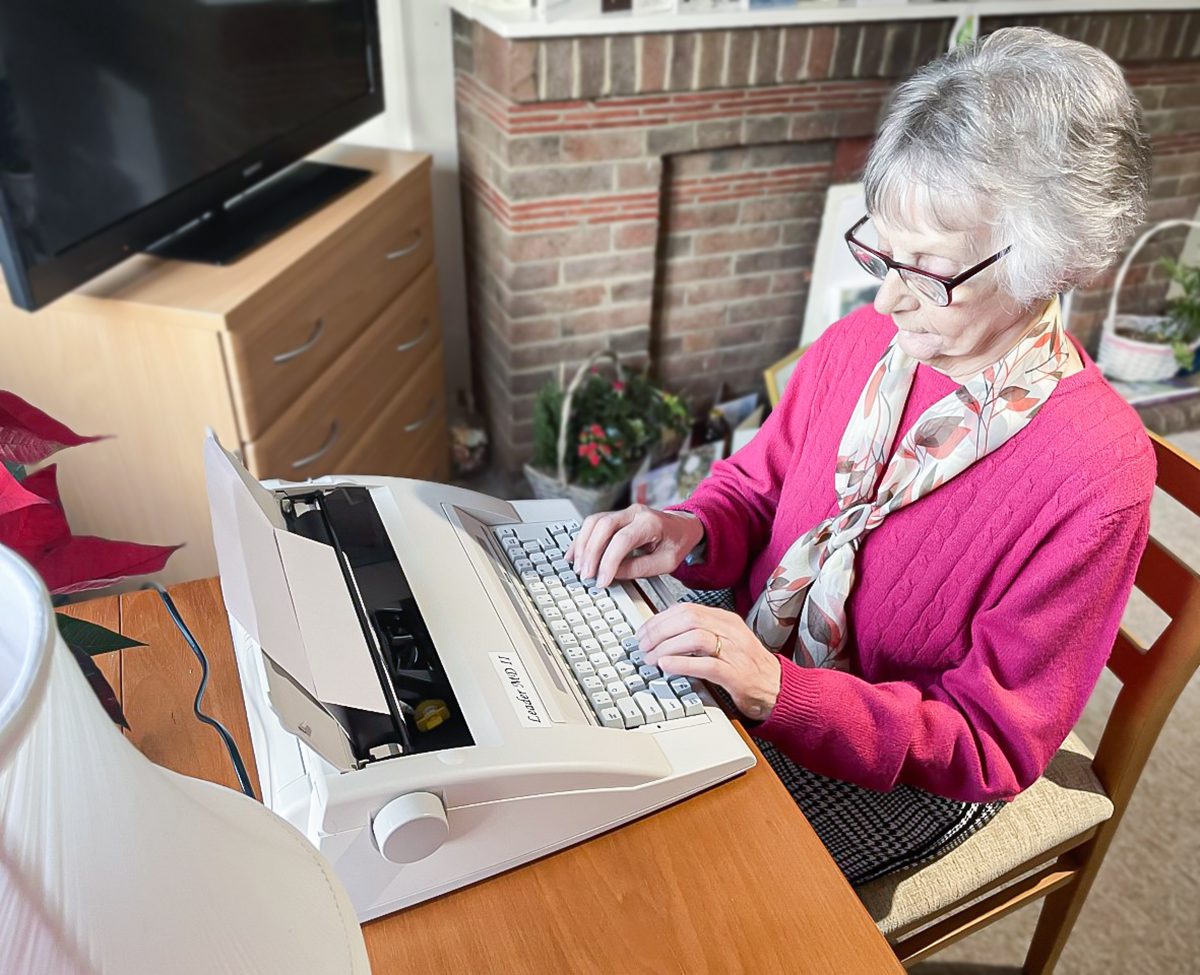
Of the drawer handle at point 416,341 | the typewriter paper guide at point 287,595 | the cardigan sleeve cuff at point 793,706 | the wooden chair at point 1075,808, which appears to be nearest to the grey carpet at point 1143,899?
the wooden chair at point 1075,808

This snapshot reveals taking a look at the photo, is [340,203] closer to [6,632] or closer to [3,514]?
[3,514]

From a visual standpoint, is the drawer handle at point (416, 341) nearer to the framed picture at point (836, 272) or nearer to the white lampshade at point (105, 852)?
the framed picture at point (836, 272)

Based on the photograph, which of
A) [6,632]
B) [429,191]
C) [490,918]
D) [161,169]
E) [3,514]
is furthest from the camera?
[429,191]

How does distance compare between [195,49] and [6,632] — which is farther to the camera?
[195,49]

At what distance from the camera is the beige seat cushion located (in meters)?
0.98

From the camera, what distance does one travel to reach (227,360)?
4.80ft

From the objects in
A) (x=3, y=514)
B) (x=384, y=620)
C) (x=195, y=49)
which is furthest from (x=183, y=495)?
(x=3, y=514)

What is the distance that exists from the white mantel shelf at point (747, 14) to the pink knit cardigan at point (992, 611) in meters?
1.19

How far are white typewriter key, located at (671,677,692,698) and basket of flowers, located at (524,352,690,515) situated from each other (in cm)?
129

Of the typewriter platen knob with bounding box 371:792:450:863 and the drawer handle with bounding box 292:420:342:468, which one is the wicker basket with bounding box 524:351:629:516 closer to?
the drawer handle with bounding box 292:420:342:468

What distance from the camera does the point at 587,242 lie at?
2107mm

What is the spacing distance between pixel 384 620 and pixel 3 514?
0.29 metres

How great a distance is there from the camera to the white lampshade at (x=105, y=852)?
26 centimetres

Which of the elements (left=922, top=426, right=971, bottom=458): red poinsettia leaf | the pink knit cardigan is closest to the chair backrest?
the pink knit cardigan
